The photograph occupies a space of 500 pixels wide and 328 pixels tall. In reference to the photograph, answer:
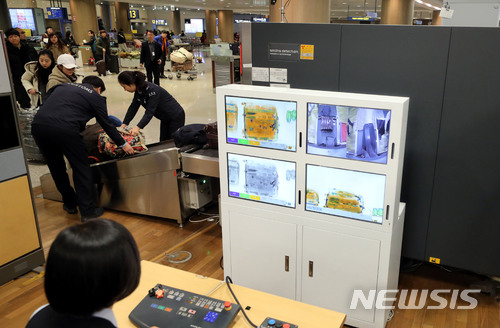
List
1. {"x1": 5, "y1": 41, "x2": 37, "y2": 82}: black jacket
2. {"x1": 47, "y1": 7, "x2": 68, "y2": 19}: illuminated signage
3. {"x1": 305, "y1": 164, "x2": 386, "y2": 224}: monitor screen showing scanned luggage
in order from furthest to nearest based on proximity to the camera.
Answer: {"x1": 47, "y1": 7, "x2": 68, "y2": 19}: illuminated signage < {"x1": 5, "y1": 41, "x2": 37, "y2": 82}: black jacket < {"x1": 305, "y1": 164, "x2": 386, "y2": 224}: monitor screen showing scanned luggage

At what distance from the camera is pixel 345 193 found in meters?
2.79

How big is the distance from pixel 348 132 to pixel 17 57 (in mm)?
7587

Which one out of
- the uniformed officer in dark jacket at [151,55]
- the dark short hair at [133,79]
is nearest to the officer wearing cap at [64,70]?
the dark short hair at [133,79]

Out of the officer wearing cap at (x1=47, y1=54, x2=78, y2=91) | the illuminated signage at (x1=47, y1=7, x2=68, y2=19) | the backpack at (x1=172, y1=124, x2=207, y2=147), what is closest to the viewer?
the backpack at (x1=172, y1=124, x2=207, y2=147)

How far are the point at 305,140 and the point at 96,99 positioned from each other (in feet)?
8.92

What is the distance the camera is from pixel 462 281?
3.73 m

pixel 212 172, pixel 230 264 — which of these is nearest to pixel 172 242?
pixel 212 172

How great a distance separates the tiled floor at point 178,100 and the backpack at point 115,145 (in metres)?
1.69

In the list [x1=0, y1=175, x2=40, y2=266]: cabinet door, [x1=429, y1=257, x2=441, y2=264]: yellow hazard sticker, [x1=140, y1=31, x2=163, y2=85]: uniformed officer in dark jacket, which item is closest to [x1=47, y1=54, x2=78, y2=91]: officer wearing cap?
[x1=0, y1=175, x2=40, y2=266]: cabinet door

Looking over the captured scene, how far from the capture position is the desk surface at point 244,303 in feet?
6.13

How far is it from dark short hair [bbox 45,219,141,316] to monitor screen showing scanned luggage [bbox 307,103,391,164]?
1776 millimetres

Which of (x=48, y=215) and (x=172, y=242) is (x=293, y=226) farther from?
(x=48, y=215)

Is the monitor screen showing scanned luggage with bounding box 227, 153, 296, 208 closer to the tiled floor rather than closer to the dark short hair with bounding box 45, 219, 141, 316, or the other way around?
the dark short hair with bounding box 45, 219, 141, 316

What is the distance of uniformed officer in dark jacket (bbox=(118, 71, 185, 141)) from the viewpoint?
503 cm
